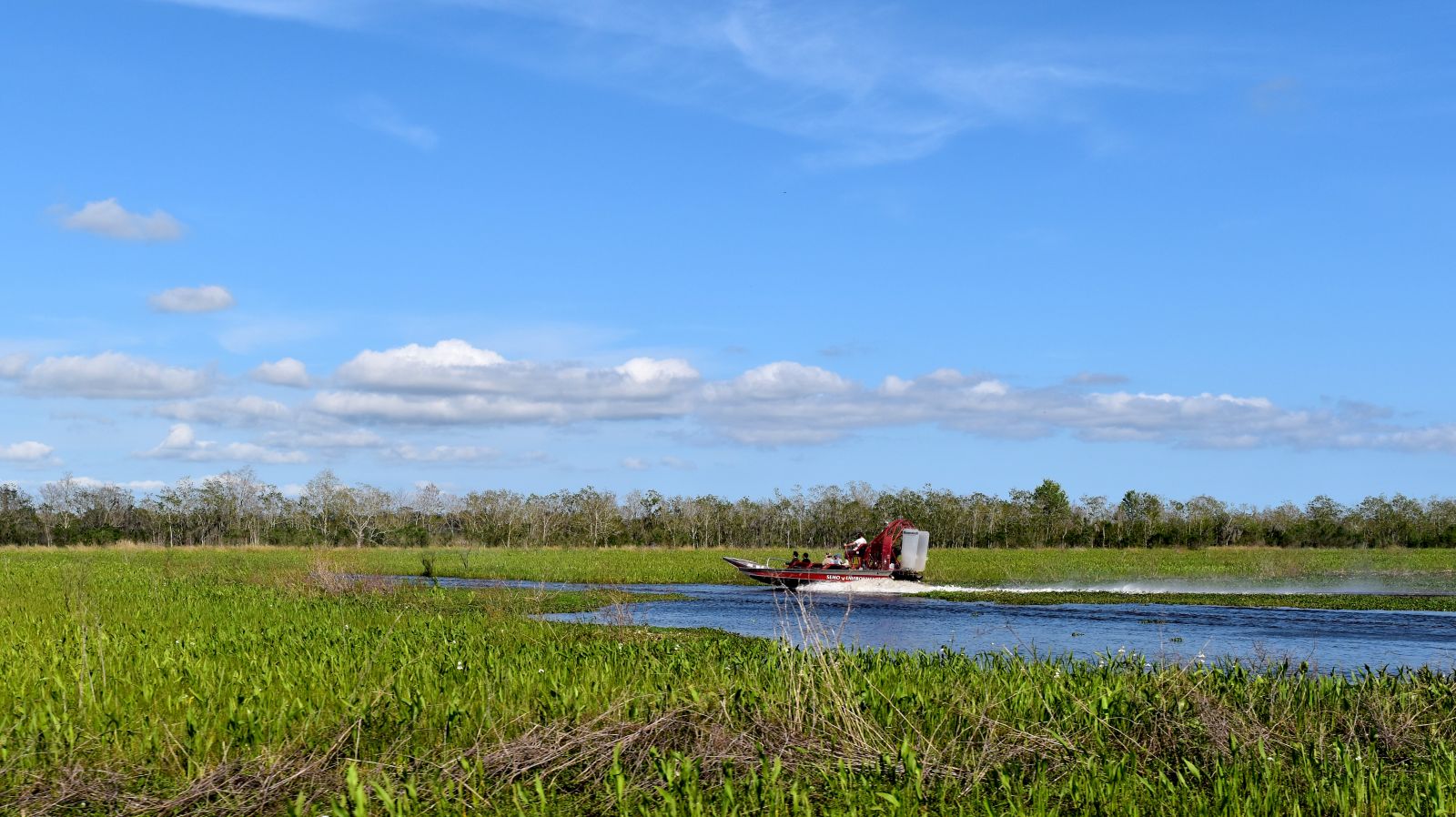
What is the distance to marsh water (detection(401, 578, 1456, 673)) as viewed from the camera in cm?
2266

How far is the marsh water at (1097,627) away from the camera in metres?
22.7

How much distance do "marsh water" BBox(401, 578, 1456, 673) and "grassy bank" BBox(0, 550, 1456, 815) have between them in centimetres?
686

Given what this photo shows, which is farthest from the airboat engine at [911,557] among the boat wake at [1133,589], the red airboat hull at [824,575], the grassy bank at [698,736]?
the grassy bank at [698,736]

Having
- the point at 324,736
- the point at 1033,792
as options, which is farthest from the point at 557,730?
the point at 1033,792

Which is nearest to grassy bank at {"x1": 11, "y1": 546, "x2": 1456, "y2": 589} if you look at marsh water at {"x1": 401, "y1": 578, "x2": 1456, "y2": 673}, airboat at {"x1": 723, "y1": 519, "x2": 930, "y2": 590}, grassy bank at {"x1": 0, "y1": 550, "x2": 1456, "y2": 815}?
airboat at {"x1": 723, "y1": 519, "x2": 930, "y2": 590}

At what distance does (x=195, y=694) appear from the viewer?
11.6 metres

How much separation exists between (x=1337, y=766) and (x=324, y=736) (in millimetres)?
8740

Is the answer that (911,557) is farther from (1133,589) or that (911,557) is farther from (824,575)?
(1133,589)

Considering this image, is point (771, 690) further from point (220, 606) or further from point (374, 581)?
point (374, 581)

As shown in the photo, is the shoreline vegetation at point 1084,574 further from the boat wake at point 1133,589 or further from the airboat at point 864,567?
the airboat at point 864,567

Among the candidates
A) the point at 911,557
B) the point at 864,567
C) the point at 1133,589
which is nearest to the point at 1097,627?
the point at 911,557

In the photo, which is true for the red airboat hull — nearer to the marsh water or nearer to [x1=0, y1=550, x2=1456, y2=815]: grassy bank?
the marsh water

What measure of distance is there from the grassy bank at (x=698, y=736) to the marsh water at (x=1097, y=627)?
686 cm

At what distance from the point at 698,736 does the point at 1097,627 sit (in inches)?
858
